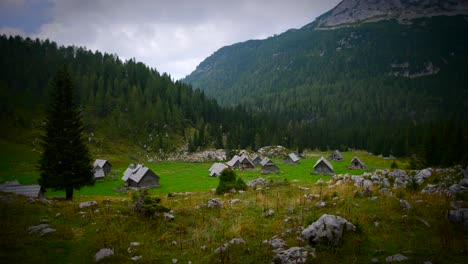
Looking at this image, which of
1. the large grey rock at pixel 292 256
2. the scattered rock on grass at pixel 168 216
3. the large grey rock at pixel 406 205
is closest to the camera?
the large grey rock at pixel 292 256

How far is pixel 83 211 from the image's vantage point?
16531 mm

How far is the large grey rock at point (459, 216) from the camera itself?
1163 cm

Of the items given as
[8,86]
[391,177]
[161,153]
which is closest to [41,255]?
[391,177]

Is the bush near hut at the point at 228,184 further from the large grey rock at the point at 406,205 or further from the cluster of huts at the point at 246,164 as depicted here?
the cluster of huts at the point at 246,164

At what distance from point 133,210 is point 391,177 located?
2525 cm

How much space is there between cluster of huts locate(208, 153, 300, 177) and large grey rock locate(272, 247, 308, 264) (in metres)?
49.4

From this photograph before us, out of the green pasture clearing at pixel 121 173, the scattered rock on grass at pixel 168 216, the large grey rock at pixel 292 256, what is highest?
the scattered rock on grass at pixel 168 216

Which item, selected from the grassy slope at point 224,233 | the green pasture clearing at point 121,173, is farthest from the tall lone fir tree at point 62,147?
the green pasture clearing at point 121,173

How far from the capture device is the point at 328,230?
10.6 m

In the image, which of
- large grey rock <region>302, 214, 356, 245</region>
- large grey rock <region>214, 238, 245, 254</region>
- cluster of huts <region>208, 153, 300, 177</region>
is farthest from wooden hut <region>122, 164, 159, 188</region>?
large grey rock <region>302, 214, 356, 245</region>

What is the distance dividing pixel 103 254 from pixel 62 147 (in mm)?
24359

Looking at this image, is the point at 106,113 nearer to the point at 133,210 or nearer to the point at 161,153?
the point at 161,153

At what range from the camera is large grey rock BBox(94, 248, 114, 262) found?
1027 centimetres

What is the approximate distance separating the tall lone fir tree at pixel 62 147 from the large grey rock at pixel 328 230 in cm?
2878
